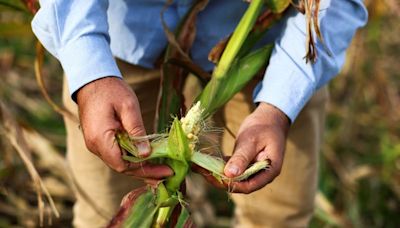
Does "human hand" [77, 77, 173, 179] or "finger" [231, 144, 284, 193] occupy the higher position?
"human hand" [77, 77, 173, 179]

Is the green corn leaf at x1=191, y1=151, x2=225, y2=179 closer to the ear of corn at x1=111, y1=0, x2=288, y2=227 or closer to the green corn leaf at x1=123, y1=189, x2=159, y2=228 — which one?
the ear of corn at x1=111, y1=0, x2=288, y2=227

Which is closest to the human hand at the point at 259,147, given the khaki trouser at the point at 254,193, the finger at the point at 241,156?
the finger at the point at 241,156

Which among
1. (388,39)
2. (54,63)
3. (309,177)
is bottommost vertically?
(388,39)

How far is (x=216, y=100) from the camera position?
1149 mm

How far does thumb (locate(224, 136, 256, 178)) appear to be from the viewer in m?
0.96

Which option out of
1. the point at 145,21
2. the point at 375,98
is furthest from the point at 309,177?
the point at 375,98

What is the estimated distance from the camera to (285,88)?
1.13 meters

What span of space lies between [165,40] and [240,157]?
404 mm

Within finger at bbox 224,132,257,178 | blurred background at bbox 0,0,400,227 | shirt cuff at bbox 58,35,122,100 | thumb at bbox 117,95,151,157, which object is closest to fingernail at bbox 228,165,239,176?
finger at bbox 224,132,257,178

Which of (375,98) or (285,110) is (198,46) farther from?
(375,98)

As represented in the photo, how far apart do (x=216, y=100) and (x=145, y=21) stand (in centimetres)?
22

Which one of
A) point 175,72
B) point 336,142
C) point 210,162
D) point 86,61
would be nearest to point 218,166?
point 210,162

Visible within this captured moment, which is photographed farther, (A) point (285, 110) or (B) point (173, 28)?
(B) point (173, 28)

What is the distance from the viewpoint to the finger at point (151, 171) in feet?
3.21
